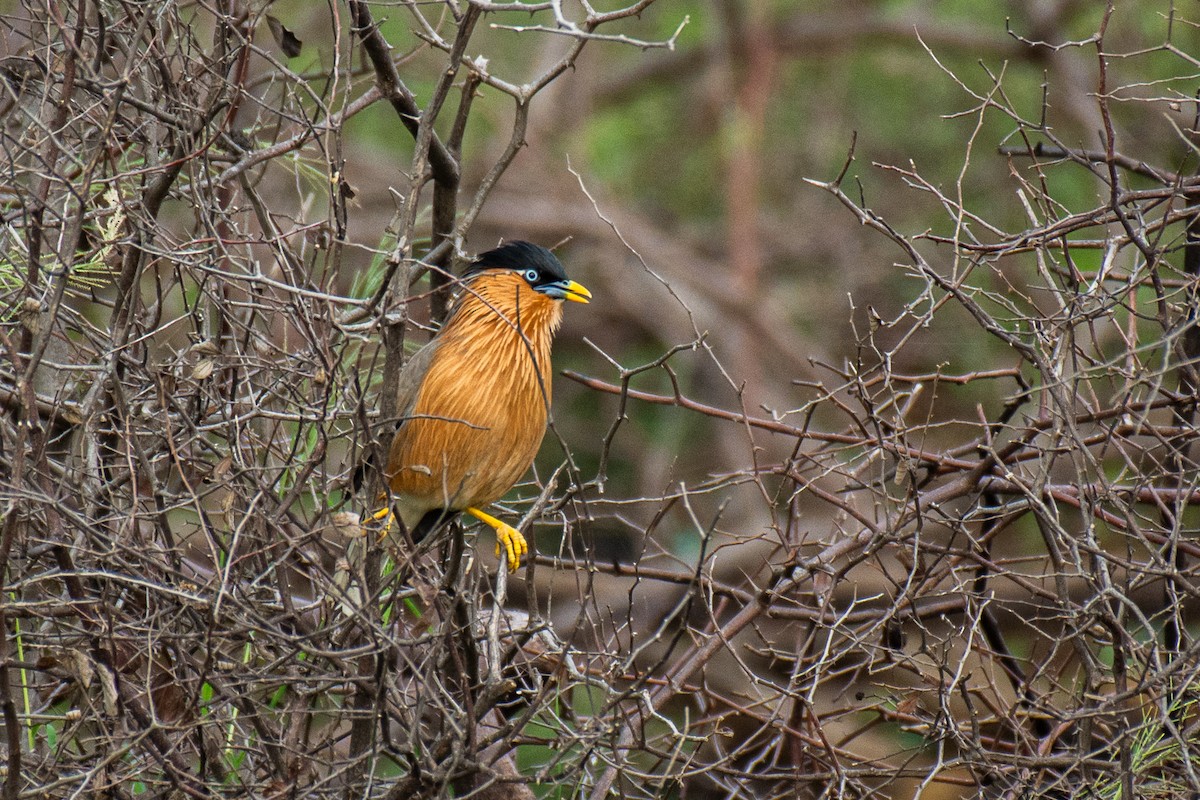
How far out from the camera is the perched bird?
4805 millimetres

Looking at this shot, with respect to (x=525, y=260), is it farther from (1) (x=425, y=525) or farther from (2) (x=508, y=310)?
(1) (x=425, y=525)

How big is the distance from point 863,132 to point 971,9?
60.3 inches

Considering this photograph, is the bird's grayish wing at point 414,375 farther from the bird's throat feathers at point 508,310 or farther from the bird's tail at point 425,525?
the bird's tail at point 425,525

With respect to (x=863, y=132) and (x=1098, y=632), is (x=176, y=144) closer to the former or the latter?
(x=1098, y=632)

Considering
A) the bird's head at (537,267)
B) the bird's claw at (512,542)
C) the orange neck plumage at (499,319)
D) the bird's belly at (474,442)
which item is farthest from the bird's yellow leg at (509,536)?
the bird's head at (537,267)

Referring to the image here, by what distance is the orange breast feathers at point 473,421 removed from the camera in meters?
4.80

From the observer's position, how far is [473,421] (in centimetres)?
480

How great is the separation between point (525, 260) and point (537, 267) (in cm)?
6

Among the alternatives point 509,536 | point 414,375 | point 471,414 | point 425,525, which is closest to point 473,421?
point 471,414

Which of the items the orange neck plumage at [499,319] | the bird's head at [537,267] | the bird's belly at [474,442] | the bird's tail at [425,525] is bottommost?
the bird's tail at [425,525]

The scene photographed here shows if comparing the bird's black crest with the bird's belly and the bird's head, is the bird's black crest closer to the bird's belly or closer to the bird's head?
the bird's head

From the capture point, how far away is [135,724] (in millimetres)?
3512

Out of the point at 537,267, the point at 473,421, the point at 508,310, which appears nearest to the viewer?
the point at 473,421

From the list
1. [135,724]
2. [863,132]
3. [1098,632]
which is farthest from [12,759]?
[863,132]
